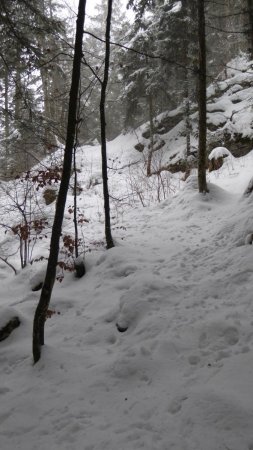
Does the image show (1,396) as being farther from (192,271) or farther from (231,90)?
(231,90)

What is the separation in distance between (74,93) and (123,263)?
3483 millimetres

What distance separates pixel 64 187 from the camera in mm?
4055

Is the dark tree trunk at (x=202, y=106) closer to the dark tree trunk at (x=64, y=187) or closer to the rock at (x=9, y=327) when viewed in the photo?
the dark tree trunk at (x=64, y=187)

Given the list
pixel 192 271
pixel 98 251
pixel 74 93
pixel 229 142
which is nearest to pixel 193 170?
pixel 229 142

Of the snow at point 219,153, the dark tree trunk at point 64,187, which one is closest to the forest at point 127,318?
the dark tree trunk at point 64,187

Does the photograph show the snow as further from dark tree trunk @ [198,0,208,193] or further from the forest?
dark tree trunk @ [198,0,208,193]

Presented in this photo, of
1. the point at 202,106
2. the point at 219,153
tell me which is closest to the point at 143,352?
the point at 202,106

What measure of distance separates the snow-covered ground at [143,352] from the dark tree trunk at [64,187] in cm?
44

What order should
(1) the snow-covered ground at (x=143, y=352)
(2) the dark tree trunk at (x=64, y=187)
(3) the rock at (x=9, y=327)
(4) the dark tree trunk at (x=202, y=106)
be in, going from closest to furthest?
(1) the snow-covered ground at (x=143, y=352)
(2) the dark tree trunk at (x=64, y=187)
(3) the rock at (x=9, y=327)
(4) the dark tree trunk at (x=202, y=106)

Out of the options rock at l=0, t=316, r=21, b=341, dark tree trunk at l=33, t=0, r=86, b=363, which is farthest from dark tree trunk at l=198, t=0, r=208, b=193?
rock at l=0, t=316, r=21, b=341

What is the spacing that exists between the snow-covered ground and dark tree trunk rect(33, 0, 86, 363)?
0.44 meters

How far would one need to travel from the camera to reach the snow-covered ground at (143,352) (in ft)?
9.73

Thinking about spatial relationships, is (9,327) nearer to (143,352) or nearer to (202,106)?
(143,352)

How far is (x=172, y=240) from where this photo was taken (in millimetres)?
7473
